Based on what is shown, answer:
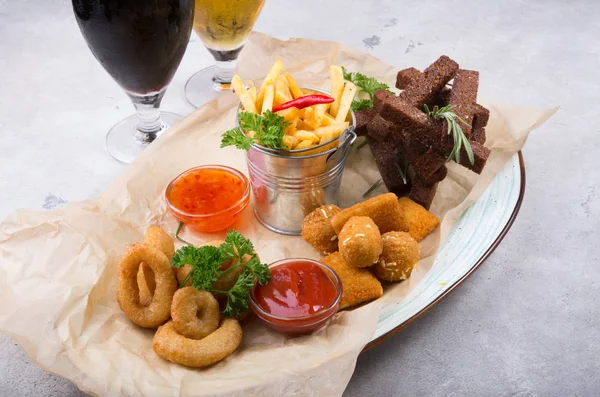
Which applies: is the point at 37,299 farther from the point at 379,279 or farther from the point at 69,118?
the point at 69,118

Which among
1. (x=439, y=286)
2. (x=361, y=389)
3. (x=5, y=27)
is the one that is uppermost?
(x=439, y=286)

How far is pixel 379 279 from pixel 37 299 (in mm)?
1231

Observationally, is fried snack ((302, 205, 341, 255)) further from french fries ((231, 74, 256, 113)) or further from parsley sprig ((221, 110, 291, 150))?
french fries ((231, 74, 256, 113))

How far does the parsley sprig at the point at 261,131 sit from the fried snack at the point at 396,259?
1.80 ft

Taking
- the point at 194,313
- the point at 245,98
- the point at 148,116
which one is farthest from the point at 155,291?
the point at 148,116

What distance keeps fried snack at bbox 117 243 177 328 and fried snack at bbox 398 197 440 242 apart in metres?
0.99

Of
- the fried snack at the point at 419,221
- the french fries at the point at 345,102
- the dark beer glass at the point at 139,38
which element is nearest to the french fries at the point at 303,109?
the french fries at the point at 345,102

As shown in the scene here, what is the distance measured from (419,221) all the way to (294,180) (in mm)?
534

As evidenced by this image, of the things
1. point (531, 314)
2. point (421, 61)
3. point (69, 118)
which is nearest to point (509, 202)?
point (531, 314)

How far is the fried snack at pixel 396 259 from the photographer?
101 inches

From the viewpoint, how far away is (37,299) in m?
2.39

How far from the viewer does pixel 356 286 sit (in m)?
Answer: 2.52

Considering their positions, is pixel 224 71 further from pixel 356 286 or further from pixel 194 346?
pixel 194 346

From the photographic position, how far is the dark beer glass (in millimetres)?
2691
